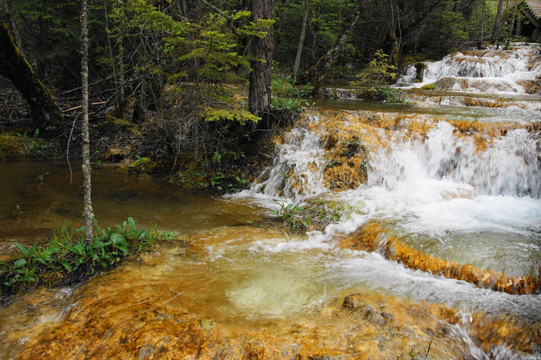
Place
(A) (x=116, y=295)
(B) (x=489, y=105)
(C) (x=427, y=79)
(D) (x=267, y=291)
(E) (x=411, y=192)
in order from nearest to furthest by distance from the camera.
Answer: (A) (x=116, y=295) → (D) (x=267, y=291) → (E) (x=411, y=192) → (B) (x=489, y=105) → (C) (x=427, y=79)

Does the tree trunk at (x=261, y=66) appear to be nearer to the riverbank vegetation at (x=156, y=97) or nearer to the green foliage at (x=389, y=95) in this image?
the riverbank vegetation at (x=156, y=97)

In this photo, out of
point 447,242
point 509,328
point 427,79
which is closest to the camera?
point 509,328

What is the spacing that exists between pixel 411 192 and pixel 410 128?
7.25 ft

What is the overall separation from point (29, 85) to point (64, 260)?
933 centimetres

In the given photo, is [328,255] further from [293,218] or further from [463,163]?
[463,163]

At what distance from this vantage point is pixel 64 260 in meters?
4.12

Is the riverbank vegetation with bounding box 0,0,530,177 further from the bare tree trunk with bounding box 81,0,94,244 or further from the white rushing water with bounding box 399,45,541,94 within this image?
the white rushing water with bounding box 399,45,541,94

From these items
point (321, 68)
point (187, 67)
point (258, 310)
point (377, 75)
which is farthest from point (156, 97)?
point (377, 75)

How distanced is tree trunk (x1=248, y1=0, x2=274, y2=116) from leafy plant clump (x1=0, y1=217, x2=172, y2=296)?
5084 millimetres

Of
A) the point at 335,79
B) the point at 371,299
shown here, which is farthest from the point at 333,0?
the point at 371,299

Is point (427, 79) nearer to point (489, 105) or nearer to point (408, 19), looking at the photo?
point (408, 19)

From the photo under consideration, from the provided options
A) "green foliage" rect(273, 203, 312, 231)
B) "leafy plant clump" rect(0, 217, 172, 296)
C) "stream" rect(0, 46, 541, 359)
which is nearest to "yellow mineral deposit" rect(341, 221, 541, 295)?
"stream" rect(0, 46, 541, 359)

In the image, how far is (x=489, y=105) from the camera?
11094 millimetres

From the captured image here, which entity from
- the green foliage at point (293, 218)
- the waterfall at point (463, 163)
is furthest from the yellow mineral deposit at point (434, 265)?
the waterfall at point (463, 163)
